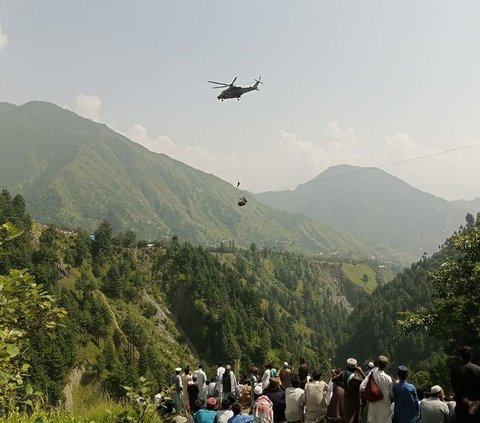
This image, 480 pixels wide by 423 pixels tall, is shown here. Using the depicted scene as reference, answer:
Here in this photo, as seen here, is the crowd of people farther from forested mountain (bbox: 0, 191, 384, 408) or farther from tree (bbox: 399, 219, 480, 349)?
forested mountain (bbox: 0, 191, 384, 408)

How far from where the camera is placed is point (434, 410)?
1041 cm

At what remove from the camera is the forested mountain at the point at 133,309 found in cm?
8469

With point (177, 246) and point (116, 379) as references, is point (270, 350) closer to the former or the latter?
point (177, 246)

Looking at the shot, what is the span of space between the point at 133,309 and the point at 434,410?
108 m

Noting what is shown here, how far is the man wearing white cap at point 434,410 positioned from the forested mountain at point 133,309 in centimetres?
7059

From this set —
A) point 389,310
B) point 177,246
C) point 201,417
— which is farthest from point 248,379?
point 389,310

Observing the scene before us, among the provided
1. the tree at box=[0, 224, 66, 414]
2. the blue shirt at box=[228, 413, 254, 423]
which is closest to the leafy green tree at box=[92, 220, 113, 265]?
the blue shirt at box=[228, 413, 254, 423]

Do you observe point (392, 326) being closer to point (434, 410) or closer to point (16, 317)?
point (434, 410)

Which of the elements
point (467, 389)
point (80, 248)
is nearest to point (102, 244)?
point (80, 248)

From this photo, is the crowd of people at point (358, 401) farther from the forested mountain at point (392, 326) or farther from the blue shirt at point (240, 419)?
the forested mountain at point (392, 326)

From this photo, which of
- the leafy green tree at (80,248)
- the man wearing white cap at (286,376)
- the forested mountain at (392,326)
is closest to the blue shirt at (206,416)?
the man wearing white cap at (286,376)

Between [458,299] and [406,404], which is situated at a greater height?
[458,299]

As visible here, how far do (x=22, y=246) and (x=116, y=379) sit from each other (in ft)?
124

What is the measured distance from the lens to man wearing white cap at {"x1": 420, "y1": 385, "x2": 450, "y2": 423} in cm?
1033
